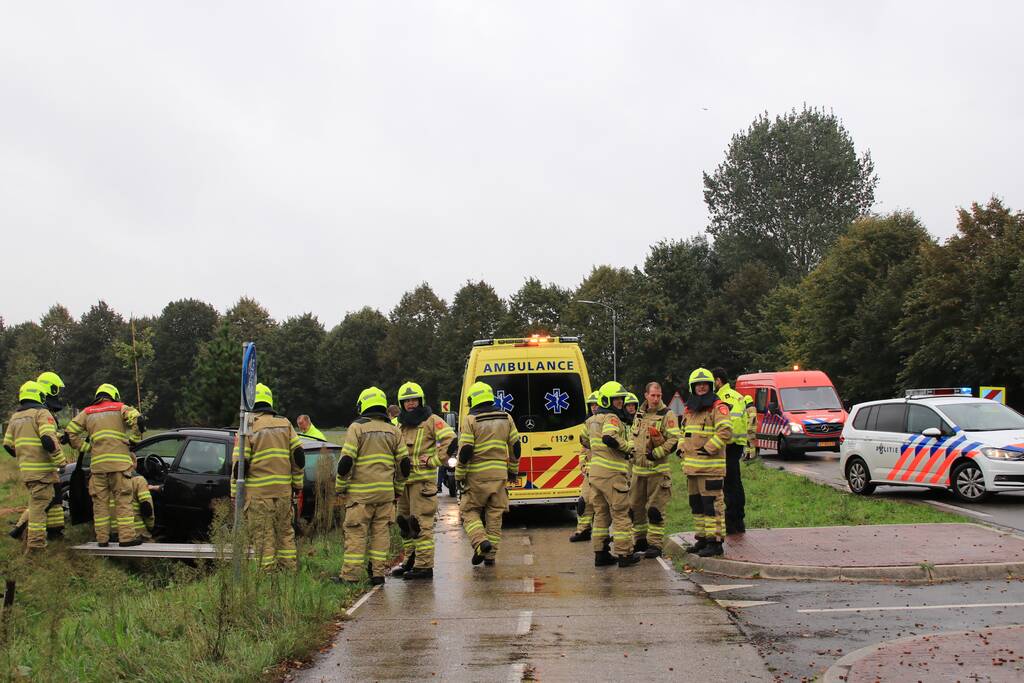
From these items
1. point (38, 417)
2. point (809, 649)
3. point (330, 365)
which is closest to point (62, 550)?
point (38, 417)

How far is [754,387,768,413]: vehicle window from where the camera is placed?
28.7 meters

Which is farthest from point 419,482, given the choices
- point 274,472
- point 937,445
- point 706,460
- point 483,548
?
point 937,445

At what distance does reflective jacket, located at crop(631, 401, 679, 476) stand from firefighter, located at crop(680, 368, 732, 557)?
16cm

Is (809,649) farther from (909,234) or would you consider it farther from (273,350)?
(273,350)

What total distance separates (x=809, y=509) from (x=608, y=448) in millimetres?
5497

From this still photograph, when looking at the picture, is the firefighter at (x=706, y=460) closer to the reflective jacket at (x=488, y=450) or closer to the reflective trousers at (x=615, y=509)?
the reflective trousers at (x=615, y=509)

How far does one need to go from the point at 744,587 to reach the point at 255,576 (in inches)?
177

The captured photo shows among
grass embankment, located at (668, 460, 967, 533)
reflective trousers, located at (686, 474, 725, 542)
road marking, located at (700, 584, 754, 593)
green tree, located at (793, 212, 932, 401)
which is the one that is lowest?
road marking, located at (700, 584, 754, 593)

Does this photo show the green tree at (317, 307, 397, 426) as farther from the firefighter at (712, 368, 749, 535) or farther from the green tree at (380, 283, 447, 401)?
the firefighter at (712, 368, 749, 535)

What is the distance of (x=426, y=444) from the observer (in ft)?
35.8

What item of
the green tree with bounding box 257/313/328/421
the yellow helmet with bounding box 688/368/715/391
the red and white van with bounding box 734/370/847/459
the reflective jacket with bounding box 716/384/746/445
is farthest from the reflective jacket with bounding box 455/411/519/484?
the green tree with bounding box 257/313/328/421

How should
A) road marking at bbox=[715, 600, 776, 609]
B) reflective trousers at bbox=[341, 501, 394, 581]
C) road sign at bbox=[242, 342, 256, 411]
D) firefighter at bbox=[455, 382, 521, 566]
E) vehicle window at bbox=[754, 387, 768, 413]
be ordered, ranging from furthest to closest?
vehicle window at bbox=[754, 387, 768, 413] → firefighter at bbox=[455, 382, 521, 566] → reflective trousers at bbox=[341, 501, 394, 581] → road marking at bbox=[715, 600, 776, 609] → road sign at bbox=[242, 342, 256, 411]

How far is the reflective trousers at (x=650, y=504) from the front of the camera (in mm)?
11445

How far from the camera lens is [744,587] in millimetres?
9508
